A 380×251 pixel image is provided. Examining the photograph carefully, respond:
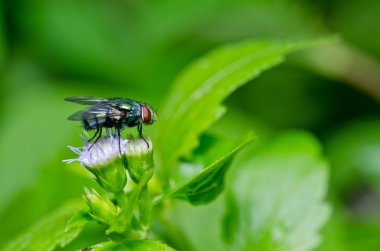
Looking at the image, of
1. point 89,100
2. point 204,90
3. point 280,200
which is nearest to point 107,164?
point 89,100

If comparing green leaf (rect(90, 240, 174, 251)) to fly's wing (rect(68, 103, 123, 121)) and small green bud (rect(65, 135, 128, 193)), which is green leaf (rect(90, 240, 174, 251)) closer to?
small green bud (rect(65, 135, 128, 193))

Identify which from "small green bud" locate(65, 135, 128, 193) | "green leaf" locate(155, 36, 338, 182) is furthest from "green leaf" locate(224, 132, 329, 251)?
"small green bud" locate(65, 135, 128, 193)

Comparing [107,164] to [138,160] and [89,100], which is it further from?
[89,100]

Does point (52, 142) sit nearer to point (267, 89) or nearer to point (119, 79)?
point (119, 79)

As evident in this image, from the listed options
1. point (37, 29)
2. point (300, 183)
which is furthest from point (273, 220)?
point (37, 29)

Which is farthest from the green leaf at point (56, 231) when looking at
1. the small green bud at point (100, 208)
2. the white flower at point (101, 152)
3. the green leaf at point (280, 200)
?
the green leaf at point (280, 200)
